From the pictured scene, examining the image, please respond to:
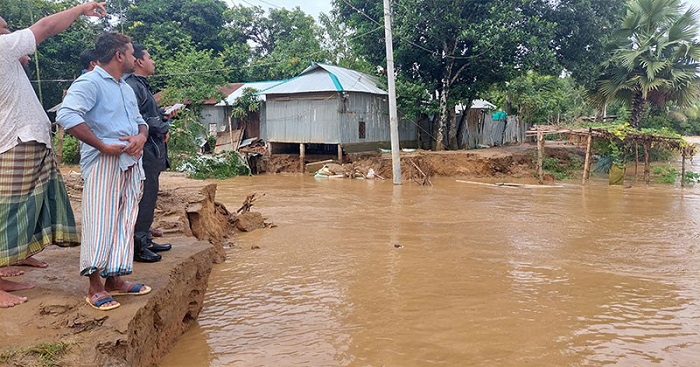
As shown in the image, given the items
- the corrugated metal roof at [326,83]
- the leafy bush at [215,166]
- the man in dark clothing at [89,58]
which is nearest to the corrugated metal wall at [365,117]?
the corrugated metal roof at [326,83]

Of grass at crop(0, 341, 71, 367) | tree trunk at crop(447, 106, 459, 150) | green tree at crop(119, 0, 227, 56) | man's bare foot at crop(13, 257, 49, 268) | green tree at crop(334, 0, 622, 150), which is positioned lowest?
grass at crop(0, 341, 71, 367)

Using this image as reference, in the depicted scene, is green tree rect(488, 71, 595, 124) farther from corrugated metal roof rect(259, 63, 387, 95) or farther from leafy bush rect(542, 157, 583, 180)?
corrugated metal roof rect(259, 63, 387, 95)

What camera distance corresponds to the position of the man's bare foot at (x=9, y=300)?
2.91 metres

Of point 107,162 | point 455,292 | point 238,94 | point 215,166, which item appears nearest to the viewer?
point 107,162

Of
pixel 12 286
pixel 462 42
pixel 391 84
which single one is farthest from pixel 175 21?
pixel 12 286

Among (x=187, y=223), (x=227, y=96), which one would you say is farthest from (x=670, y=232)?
(x=227, y=96)

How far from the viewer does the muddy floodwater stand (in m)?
3.85

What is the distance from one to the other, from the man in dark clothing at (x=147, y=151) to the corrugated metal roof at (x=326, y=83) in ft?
46.3

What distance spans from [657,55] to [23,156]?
20.3 meters

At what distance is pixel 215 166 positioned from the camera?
58.4 feet

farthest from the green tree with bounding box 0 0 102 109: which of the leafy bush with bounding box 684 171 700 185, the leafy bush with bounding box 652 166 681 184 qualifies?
the leafy bush with bounding box 684 171 700 185

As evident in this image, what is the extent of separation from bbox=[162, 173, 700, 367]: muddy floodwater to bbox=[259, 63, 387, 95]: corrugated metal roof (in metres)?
8.82

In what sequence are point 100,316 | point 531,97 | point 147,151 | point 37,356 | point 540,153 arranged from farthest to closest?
point 531,97, point 540,153, point 147,151, point 100,316, point 37,356

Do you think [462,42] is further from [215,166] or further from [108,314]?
[108,314]
